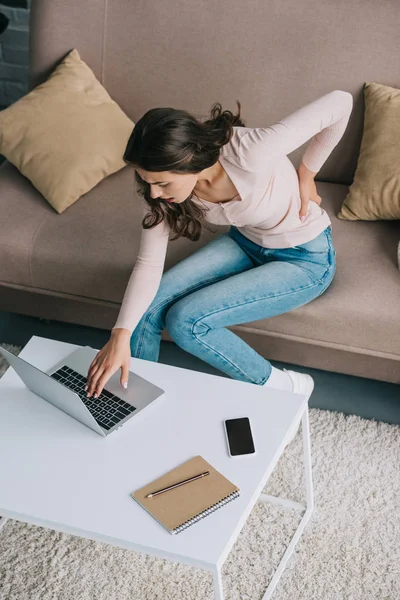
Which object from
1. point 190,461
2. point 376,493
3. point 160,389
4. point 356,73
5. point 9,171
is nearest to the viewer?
point 190,461

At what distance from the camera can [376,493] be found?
1.83 m

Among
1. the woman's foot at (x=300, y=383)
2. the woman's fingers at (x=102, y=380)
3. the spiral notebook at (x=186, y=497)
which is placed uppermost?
the woman's fingers at (x=102, y=380)

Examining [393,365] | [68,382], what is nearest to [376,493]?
[393,365]

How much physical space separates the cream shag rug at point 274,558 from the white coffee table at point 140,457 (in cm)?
6

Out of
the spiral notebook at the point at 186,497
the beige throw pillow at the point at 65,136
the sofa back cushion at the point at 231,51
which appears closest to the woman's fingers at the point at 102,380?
the spiral notebook at the point at 186,497

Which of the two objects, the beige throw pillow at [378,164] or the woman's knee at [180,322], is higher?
the beige throw pillow at [378,164]

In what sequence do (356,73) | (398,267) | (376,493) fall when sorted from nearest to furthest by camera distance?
(376,493) → (398,267) → (356,73)

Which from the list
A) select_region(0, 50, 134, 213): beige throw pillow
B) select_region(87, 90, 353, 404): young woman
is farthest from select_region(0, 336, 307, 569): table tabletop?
select_region(0, 50, 134, 213): beige throw pillow

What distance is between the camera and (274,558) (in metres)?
1.68

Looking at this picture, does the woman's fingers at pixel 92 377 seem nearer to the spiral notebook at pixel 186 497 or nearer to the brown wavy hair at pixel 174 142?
the spiral notebook at pixel 186 497

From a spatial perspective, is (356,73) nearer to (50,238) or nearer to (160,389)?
(50,238)

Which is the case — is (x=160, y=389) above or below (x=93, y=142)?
below

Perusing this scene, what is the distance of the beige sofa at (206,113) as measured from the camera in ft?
6.39

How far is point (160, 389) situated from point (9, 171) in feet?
3.62
